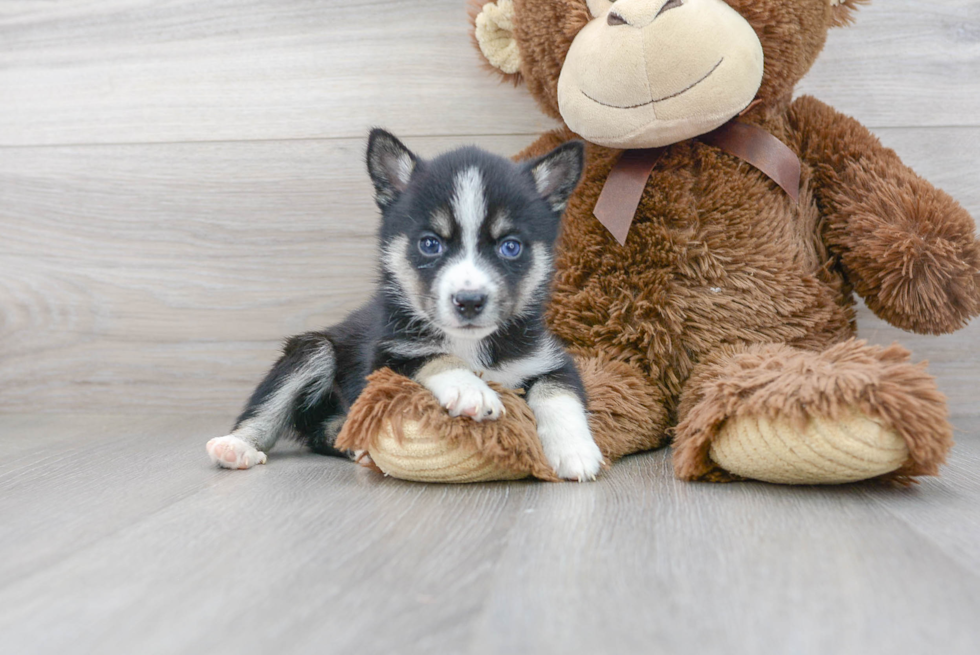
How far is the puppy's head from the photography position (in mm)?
1484

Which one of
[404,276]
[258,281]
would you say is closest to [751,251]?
[404,276]

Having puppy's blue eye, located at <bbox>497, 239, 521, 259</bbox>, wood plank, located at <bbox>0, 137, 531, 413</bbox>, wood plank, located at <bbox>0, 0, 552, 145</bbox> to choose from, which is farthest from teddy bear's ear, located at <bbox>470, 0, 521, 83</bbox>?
puppy's blue eye, located at <bbox>497, 239, 521, 259</bbox>

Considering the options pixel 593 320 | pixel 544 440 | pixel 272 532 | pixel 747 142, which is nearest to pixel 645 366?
pixel 593 320

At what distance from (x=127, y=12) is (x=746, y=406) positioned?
2178 mm

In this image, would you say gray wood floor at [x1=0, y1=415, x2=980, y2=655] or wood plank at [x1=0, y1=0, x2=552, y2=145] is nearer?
gray wood floor at [x1=0, y1=415, x2=980, y2=655]

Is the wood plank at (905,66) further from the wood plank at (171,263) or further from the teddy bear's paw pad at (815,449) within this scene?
the teddy bear's paw pad at (815,449)

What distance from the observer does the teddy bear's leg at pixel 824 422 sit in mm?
1269

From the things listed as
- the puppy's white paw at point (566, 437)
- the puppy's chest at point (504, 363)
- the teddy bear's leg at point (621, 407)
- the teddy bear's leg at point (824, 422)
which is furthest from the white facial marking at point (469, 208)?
the teddy bear's leg at point (824, 422)

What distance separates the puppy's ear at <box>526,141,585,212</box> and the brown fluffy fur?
0.21m

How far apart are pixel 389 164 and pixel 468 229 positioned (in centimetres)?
26

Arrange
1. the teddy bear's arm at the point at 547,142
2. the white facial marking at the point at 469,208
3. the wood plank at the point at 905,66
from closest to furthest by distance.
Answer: the white facial marking at the point at 469,208 < the teddy bear's arm at the point at 547,142 < the wood plank at the point at 905,66

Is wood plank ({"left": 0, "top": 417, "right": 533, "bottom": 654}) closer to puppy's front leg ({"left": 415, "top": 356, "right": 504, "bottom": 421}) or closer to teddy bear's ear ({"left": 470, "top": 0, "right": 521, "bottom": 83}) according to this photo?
puppy's front leg ({"left": 415, "top": 356, "right": 504, "bottom": 421})

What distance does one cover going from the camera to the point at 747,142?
5.94 feet

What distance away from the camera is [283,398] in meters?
1.84
